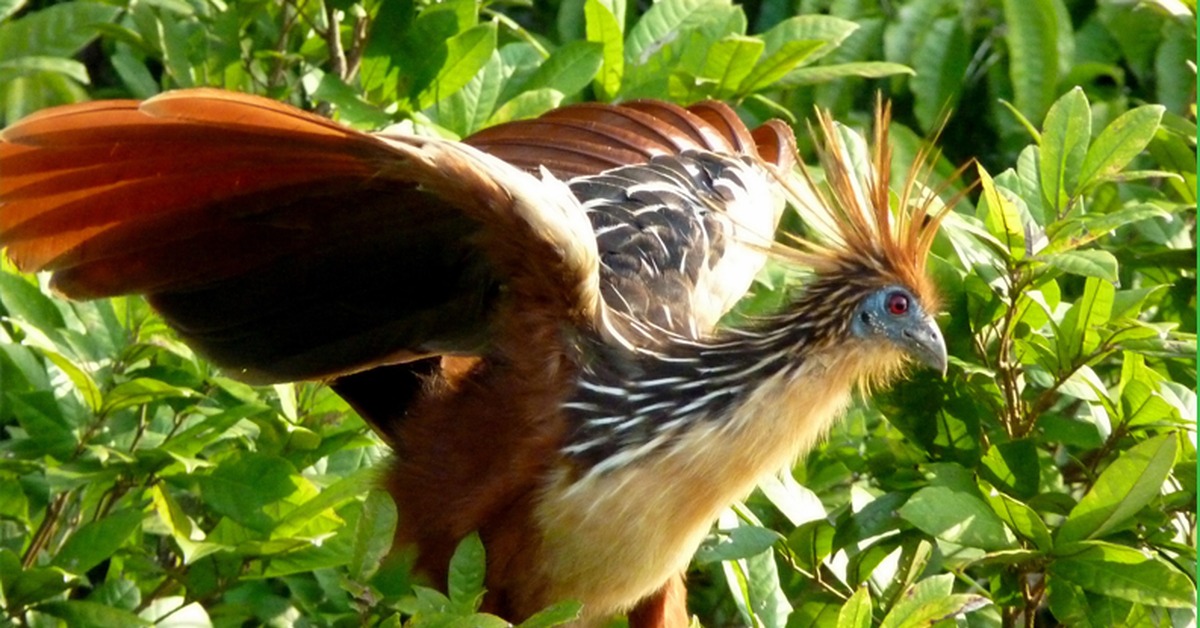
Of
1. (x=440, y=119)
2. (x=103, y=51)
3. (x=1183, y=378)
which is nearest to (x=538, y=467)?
(x=440, y=119)

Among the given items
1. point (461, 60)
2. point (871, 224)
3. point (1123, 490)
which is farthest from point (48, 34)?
point (1123, 490)

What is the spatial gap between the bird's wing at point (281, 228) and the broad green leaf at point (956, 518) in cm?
71

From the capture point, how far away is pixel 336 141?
289 centimetres

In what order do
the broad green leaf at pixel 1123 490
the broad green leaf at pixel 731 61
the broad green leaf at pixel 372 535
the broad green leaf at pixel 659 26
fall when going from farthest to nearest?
the broad green leaf at pixel 659 26 → the broad green leaf at pixel 731 61 → the broad green leaf at pixel 1123 490 → the broad green leaf at pixel 372 535

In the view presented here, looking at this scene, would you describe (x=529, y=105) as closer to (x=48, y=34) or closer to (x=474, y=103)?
(x=474, y=103)

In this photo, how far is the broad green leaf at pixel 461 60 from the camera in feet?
12.2

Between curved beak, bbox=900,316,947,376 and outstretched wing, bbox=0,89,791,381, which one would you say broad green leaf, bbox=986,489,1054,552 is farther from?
outstretched wing, bbox=0,89,791,381

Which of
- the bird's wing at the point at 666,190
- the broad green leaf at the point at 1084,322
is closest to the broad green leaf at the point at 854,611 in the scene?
the broad green leaf at the point at 1084,322

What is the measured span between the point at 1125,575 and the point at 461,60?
1748 mm

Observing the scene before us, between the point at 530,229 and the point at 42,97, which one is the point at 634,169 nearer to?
the point at 530,229

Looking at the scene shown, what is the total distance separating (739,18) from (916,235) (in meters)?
1.06

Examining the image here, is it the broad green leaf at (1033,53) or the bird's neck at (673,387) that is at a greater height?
the broad green leaf at (1033,53)

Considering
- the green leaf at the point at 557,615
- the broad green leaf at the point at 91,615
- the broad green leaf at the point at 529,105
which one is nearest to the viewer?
the green leaf at the point at 557,615

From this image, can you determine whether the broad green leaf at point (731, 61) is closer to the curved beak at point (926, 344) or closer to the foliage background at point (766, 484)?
the foliage background at point (766, 484)
